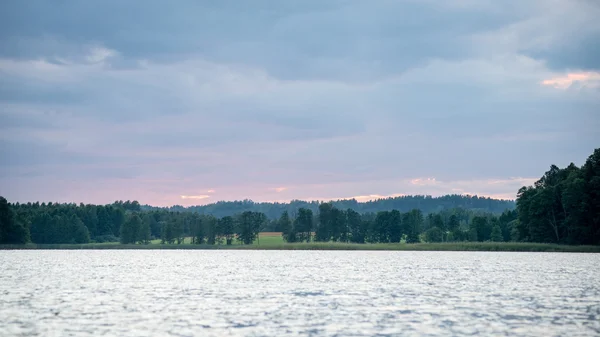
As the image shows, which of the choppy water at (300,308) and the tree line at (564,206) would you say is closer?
the choppy water at (300,308)

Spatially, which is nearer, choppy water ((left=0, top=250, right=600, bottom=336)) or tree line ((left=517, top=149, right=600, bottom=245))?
choppy water ((left=0, top=250, right=600, bottom=336))

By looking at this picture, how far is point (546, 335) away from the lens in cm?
2892

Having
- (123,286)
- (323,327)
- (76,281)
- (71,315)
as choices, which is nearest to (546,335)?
(323,327)

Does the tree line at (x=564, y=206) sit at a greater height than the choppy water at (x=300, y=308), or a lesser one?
greater

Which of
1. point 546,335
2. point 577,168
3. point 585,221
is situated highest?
point 577,168

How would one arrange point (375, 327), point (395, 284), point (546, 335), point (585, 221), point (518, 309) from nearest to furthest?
point (546, 335) → point (375, 327) → point (518, 309) → point (395, 284) → point (585, 221)

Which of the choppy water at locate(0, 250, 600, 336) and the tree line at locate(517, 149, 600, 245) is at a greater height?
the tree line at locate(517, 149, 600, 245)

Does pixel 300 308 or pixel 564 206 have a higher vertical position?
pixel 564 206

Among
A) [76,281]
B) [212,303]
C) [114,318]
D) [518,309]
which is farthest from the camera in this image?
[76,281]

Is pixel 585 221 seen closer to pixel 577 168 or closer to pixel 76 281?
pixel 577 168

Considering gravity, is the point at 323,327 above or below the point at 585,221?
below

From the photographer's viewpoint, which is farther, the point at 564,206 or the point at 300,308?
the point at 564,206

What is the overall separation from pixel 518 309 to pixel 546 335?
1020 cm

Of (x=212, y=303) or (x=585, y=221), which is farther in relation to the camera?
(x=585, y=221)
